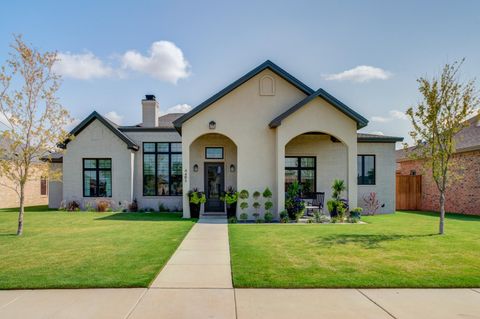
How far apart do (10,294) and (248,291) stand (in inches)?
142

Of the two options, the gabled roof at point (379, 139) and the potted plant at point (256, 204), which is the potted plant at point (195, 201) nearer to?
the potted plant at point (256, 204)

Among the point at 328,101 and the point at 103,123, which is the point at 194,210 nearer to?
the point at 328,101

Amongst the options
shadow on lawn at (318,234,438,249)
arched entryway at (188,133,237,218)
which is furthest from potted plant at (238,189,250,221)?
shadow on lawn at (318,234,438,249)

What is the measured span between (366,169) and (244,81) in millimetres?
8195

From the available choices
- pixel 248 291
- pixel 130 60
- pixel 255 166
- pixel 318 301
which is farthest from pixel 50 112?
pixel 318 301

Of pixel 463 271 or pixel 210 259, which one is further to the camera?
pixel 210 259

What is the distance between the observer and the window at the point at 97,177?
1775 cm

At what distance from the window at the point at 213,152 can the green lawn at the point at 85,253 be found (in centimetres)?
493

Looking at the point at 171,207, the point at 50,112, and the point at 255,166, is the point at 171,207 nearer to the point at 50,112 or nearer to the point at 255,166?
the point at 255,166

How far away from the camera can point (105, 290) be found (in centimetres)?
492

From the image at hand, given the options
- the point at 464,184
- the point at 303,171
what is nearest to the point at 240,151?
the point at 303,171

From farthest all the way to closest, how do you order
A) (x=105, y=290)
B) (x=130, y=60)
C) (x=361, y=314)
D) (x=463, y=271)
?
(x=130, y=60) < (x=463, y=271) < (x=105, y=290) < (x=361, y=314)

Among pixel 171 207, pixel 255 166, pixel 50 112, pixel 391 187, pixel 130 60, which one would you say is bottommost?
pixel 171 207

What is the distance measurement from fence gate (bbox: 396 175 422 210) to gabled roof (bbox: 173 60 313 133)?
9614mm
